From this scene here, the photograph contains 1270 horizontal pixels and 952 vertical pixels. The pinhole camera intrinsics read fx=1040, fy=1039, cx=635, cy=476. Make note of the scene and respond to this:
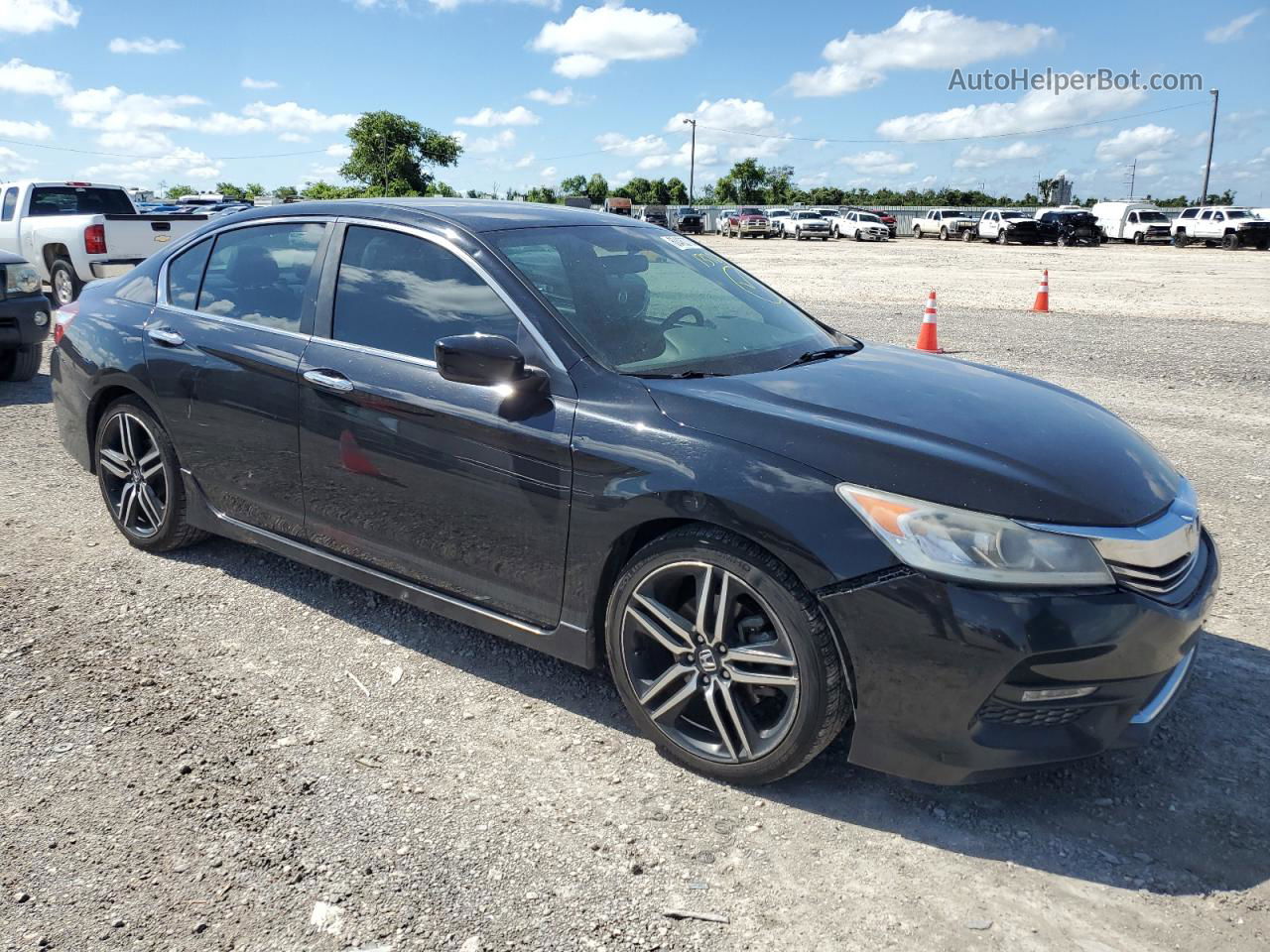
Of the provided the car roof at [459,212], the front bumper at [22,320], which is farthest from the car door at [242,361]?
the front bumper at [22,320]

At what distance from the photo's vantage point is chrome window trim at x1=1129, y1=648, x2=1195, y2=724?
2.84 metres

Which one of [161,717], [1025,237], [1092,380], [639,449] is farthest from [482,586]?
[1025,237]

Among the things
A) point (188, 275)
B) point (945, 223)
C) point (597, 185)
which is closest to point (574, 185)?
point (597, 185)

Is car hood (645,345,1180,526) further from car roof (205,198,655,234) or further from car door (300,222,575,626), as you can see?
car roof (205,198,655,234)

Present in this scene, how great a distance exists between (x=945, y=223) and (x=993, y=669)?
59.4 metres

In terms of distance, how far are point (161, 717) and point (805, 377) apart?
2.45 meters

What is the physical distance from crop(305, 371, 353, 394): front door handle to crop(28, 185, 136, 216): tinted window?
14554 mm

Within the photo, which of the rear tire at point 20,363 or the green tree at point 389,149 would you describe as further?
the green tree at point 389,149

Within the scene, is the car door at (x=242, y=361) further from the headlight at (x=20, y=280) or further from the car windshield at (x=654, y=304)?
the headlight at (x=20, y=280)

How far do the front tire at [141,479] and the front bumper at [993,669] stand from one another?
10.7 feet

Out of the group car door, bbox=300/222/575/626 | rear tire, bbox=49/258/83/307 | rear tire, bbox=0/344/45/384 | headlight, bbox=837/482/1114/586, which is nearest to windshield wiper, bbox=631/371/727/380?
car door, bbox=300/222/575/626

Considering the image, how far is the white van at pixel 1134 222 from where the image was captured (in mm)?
50281

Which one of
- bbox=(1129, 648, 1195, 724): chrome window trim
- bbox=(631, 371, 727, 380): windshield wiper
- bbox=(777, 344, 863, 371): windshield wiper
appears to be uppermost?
bbox=(777, 344, 863, 371): windshield wiper

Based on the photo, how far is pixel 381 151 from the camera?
316ft
